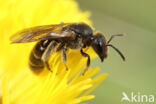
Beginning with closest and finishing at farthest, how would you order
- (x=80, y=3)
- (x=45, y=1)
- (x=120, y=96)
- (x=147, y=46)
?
(x=45, y=1) < (x=120, y=96) < (x=147, y=46) < (x=80, y=3)

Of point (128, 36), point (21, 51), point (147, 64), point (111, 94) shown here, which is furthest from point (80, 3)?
point (21, 51)

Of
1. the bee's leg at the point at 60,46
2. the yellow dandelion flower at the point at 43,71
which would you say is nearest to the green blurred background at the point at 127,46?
the yellow dandelion flower at the point at 43,71

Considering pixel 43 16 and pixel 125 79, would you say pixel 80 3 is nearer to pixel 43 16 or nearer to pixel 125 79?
pixel 125 79

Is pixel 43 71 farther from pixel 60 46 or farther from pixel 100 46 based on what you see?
pixel 100 46

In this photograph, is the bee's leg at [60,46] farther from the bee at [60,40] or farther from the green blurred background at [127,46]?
the green blurred background at [127,46]

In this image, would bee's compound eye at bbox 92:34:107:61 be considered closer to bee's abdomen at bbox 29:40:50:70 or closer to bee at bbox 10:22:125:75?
bee at bbox 10:22:125:75

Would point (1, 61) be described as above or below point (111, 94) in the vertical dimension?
above

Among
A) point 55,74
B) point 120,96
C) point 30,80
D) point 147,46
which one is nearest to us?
point 55,74

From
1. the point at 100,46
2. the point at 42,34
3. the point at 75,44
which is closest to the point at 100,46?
the point at 100,46
